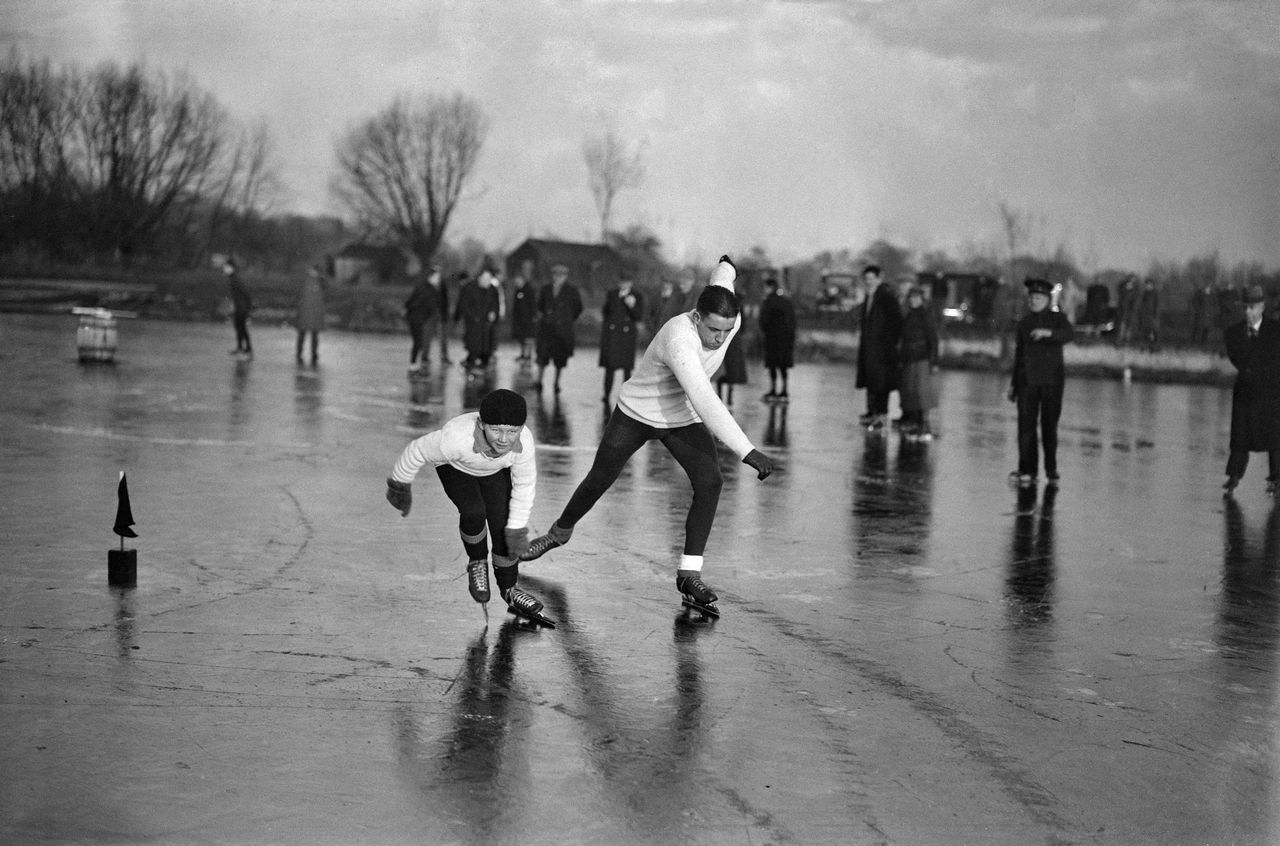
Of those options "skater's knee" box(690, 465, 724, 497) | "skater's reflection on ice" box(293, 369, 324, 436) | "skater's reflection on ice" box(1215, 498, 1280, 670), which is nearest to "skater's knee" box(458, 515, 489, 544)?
"skater's knee" box(690, 465, 724, 497)

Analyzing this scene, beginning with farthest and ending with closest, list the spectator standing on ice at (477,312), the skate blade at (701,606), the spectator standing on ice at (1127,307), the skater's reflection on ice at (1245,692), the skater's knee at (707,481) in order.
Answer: the spectator standing on ice at (1127,307)
the spectator standing on ice at (477,312)
the skater's knee at (707,481)
the skate blade at (701,606)
the skater's reflection on ice at (1245,692)

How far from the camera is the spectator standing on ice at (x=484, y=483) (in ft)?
20.2

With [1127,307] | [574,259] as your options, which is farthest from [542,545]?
[574,259]

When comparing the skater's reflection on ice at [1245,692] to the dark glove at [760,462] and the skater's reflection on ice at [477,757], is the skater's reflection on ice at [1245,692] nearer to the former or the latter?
the dark glove at [760,462]

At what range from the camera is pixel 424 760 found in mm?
4395

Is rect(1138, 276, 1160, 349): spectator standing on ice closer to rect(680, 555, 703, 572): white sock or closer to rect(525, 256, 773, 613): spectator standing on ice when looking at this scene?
rect(525, 256, 773, 613): spectator standing on ice

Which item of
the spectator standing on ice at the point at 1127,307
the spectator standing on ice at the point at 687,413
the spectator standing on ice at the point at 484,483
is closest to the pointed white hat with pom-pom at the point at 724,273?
the spectator standing on ice at the point at 687,413

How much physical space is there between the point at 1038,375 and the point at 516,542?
7.27 m

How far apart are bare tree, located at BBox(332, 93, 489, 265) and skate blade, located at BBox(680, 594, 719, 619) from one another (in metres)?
68.1

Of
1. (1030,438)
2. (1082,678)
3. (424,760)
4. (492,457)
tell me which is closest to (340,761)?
(424,760)

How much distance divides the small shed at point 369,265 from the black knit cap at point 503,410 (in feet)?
252

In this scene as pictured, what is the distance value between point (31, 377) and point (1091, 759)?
17346mm

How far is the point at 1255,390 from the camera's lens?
40.8ft

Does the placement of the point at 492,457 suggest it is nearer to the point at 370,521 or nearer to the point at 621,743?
the point at 621,743
